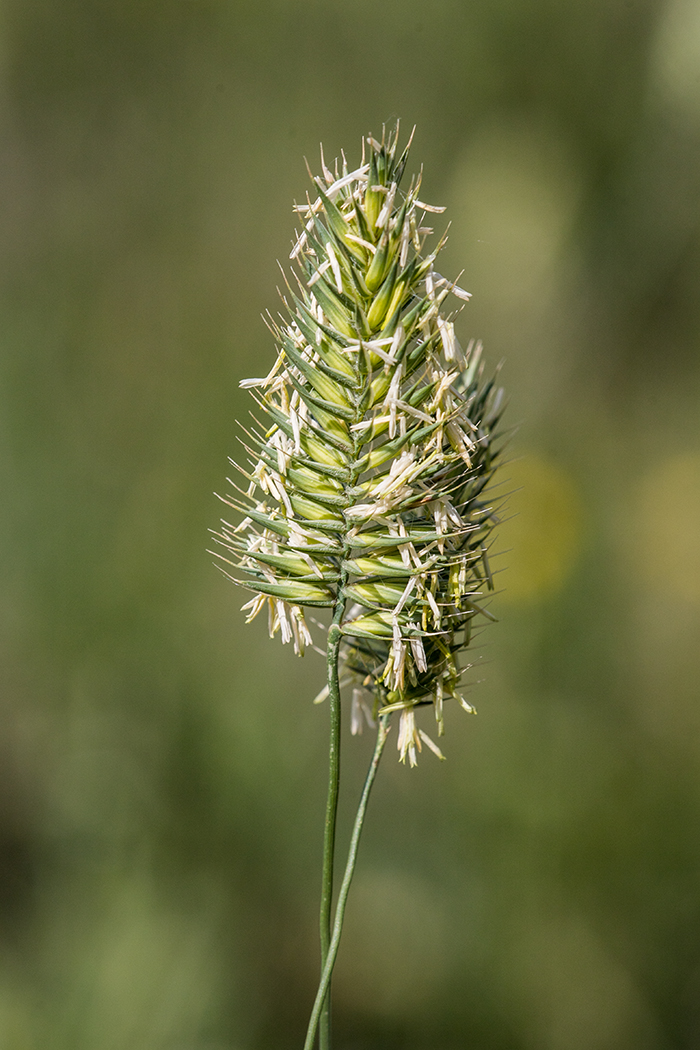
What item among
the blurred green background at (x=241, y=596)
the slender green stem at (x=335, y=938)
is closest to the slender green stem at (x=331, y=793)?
the slender green stem at (x=335, y=938)

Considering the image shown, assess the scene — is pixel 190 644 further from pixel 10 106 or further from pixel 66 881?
pixel 10 106

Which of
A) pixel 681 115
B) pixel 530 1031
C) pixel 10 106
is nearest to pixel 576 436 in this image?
pixel 681 115

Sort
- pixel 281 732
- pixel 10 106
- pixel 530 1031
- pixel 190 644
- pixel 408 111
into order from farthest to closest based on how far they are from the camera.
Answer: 1. pixel 10 106
2. pixel 408 111
3. pixel 190 644
4. pixel 281 732
5. pixel 530 1031

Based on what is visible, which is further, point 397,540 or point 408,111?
point 408,111

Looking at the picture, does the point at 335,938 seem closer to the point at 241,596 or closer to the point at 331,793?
the point at 331,793

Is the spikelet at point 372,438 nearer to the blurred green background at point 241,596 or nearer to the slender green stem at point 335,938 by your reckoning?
the slender green stem at point 335,938

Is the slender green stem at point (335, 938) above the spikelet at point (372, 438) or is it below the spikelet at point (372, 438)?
below
